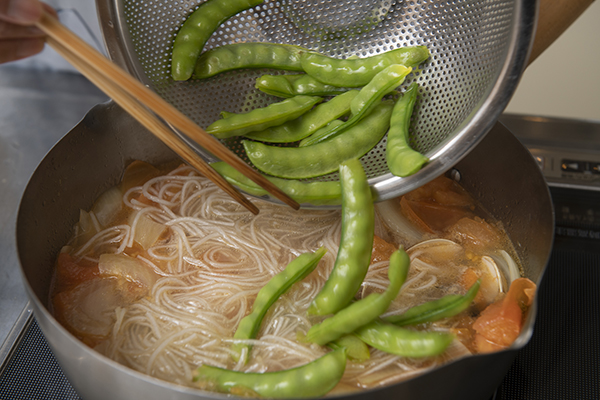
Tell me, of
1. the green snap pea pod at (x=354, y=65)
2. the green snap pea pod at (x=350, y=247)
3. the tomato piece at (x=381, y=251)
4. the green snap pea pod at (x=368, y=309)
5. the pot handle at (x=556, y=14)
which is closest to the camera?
the green snap pea pod at (x=368, y=309)

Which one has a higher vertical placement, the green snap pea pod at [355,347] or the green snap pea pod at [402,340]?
the green snap pea pod at [402,340]

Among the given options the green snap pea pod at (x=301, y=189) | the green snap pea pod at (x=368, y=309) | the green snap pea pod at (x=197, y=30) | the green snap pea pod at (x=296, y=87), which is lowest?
the green snap pea pod at (x=368, y=309)

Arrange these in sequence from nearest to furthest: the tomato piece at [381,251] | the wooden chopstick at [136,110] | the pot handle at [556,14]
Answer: the wooden chopstick at [136,110], the pot handle at [556,14], the tomato piece at [381,251]

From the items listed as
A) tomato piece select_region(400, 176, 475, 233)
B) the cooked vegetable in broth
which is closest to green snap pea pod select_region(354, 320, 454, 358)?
the cooked vegetable in broth

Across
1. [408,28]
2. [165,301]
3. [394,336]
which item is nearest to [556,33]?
[408,28]

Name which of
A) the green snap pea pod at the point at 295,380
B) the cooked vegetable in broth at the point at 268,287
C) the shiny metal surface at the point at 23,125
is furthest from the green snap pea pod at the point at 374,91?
the shiny metal surface at the point at 23,125

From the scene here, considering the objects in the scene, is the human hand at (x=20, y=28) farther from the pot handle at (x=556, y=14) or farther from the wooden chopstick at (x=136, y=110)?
the pot handle at (x=556, y=14)

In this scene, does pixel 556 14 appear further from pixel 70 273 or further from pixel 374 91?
pixel 70 273

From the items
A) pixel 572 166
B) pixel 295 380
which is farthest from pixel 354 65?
pixel 572 166

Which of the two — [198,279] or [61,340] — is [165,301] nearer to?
[198,279]
